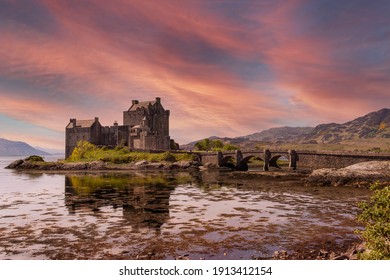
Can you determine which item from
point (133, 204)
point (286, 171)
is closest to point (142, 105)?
point (286, 171)

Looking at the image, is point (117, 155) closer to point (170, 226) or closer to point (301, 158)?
point (301, 158)

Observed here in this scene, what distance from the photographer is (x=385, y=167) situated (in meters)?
46.0

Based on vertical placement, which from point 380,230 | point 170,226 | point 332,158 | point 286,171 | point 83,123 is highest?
point 83,123

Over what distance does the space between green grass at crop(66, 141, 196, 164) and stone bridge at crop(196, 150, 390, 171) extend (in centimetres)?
657

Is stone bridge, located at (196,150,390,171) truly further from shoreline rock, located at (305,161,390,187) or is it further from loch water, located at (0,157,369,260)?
loch water, located at (0,157,369,260)

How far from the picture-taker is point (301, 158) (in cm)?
7588

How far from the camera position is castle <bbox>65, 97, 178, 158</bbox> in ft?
334

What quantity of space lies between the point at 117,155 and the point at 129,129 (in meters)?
16.5

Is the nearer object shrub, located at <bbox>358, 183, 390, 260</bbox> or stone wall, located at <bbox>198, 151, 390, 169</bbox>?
shrub, located at <bbox>358, 183, 390, 260</bbox>

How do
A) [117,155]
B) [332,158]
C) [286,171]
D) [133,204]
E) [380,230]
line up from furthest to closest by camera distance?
[117,155] < [286,171] < [332,158] < [133,204] < [380,230]

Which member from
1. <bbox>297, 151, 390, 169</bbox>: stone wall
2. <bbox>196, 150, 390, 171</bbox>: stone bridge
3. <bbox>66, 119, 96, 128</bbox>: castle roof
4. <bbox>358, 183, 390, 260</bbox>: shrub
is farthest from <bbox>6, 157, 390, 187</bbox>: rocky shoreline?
<bbox>358, 183, 390, 260</bbox>: shrub

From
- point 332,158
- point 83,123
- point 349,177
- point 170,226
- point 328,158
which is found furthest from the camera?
point 83,123

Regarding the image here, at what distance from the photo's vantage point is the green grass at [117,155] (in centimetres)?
8600
